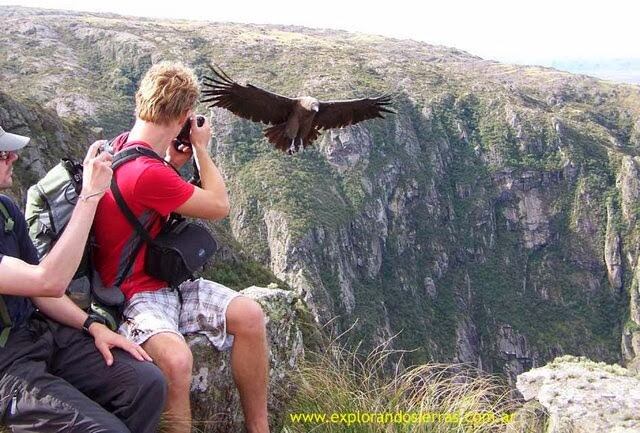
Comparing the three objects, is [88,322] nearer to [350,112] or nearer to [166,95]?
[166,95]

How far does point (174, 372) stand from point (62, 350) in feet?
1.74

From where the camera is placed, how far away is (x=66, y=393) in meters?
2.58

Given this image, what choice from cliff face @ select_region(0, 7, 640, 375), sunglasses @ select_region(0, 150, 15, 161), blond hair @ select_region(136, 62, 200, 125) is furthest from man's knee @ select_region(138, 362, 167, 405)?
cliff face @ select_region(0, 7, 640, 375)

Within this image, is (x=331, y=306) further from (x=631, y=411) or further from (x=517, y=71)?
(x=517, y=71)

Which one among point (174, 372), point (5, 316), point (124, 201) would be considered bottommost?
point (174, 372)

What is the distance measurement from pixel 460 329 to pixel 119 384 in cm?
9674

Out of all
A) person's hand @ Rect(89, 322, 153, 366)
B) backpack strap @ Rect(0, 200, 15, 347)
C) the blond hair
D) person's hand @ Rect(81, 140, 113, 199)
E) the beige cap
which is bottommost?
person's hand @ Rect(89, 322, 153, 366)

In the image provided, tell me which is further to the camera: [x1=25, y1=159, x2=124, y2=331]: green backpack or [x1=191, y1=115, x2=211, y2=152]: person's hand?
[x1=191, y1=115, x2=211, y2=152]: person's hand

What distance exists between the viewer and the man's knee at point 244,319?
3389 mm

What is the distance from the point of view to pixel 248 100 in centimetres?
783

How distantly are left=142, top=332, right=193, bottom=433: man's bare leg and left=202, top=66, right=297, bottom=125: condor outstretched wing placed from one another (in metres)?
4.64

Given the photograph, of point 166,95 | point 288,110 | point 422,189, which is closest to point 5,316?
point 166,95

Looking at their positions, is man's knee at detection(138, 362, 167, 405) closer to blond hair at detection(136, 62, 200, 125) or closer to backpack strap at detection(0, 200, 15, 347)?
backpack strap at detection(0, 200, 15, 347)

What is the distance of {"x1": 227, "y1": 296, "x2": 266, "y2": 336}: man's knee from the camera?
A: 11.1ft
